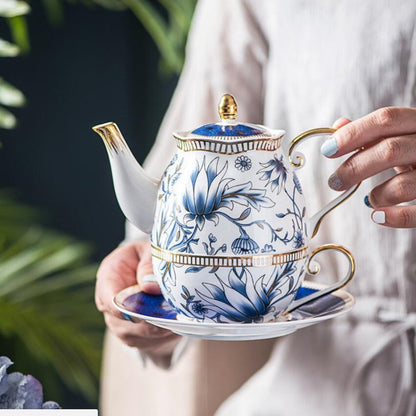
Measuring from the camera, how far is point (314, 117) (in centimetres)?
94

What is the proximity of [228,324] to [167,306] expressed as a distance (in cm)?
11

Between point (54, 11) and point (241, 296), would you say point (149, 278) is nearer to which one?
point (241, 296)

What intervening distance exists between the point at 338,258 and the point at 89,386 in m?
1.10

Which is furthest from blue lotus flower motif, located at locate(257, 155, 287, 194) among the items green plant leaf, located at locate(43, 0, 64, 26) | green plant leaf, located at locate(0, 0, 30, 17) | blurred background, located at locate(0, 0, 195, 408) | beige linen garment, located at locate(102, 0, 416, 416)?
green plant leaf, located at locate(43, 0, 64, 26)

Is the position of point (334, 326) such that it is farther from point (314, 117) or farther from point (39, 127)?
point (39, 127)

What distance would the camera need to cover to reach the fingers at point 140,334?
70cm

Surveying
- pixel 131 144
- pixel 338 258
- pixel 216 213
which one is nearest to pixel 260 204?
pixel 216 213

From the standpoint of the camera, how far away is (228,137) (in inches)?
22.0

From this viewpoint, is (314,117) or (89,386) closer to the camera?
(314,117)

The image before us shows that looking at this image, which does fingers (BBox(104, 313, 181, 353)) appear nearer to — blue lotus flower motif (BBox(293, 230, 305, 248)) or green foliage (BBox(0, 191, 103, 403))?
blue lotus flower motif (BBox(293, 230, 305, 248))

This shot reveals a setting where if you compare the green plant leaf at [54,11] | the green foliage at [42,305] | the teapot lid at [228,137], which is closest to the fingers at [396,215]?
the teapot lid at [228,137]

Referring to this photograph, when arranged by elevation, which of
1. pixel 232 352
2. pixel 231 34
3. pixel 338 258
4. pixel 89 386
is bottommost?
pixel 89 386

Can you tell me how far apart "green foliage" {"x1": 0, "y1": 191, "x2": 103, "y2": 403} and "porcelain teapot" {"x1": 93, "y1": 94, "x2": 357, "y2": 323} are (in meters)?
0.87

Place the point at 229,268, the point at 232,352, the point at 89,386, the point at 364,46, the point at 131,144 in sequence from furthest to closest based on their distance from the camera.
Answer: the point at 131,144 < the point at 89,386 < the point at 232,352 < the point at 364,46 < the point at 229,268
